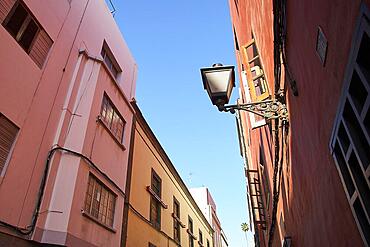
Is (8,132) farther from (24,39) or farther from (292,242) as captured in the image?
(292,242)

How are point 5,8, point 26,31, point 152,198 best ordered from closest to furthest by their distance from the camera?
point 5,8
point 26,31
point 152,198

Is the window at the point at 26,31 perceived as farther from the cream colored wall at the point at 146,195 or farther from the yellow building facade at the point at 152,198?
the cream colored wall at the point at 146,195

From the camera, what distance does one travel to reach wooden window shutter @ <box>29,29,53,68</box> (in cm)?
756

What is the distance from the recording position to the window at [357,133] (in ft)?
5.90

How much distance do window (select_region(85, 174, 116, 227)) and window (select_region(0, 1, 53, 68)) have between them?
11.8 feet

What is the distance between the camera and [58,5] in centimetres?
886

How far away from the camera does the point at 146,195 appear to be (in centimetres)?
1271

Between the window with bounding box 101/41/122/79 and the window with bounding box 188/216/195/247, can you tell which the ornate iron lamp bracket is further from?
the window with bounding box 188/216/195/247

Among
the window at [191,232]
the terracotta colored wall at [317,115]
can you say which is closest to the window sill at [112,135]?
the terracotta colored wall at [317,115]

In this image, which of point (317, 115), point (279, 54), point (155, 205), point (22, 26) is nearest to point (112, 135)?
point (22, 26)

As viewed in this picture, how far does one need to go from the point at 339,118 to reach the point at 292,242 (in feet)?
14.5

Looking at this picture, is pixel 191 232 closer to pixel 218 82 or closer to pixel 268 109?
pixel 268 109

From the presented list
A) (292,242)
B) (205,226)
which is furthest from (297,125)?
(205,226)

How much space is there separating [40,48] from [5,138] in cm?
269
